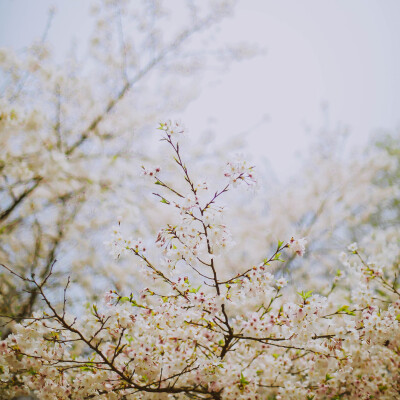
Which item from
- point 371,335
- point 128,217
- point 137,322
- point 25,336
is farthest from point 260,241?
point 25,336

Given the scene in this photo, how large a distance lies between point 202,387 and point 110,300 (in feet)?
3.57

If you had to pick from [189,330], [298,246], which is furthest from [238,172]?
[189,330]

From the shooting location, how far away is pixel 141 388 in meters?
2.05

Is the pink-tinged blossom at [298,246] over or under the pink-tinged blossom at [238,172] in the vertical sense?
under

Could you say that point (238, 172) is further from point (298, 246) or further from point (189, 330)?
point (189, 330)

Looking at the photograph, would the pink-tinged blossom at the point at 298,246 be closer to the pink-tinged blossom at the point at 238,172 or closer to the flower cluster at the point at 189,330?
the flower cluster at the point at 189,330

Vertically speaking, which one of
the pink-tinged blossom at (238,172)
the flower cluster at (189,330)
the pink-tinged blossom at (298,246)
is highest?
the pink-tinged blossom at (238,172)

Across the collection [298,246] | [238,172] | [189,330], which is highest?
[238,172]

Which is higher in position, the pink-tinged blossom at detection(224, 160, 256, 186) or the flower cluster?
the pink-tinged blossom at detection(224, 160, 256, 186)

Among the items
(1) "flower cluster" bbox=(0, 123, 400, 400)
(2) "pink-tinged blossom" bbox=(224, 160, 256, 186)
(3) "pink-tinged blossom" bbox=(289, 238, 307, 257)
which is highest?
(2) "pink-tinged blossom" bbox=(224, 160, 256, 186)

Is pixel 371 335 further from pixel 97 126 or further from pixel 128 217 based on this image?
pixel 97 126

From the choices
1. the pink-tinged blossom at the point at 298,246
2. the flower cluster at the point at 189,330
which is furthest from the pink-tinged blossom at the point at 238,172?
the pink-tinged blossom at the point at 298,246

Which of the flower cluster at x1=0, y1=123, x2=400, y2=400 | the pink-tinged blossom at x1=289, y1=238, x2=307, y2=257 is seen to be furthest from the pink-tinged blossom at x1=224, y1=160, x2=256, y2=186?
the pink-tinged blossom at x1=289, y1=238, x2=307, y2=257

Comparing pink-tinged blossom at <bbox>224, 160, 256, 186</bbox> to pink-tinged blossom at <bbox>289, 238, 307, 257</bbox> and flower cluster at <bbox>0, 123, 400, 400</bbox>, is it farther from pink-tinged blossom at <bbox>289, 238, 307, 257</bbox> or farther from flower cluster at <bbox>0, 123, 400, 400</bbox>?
pink-tinged blossom at <bbox>289, 238, 307, 257</bbox>
